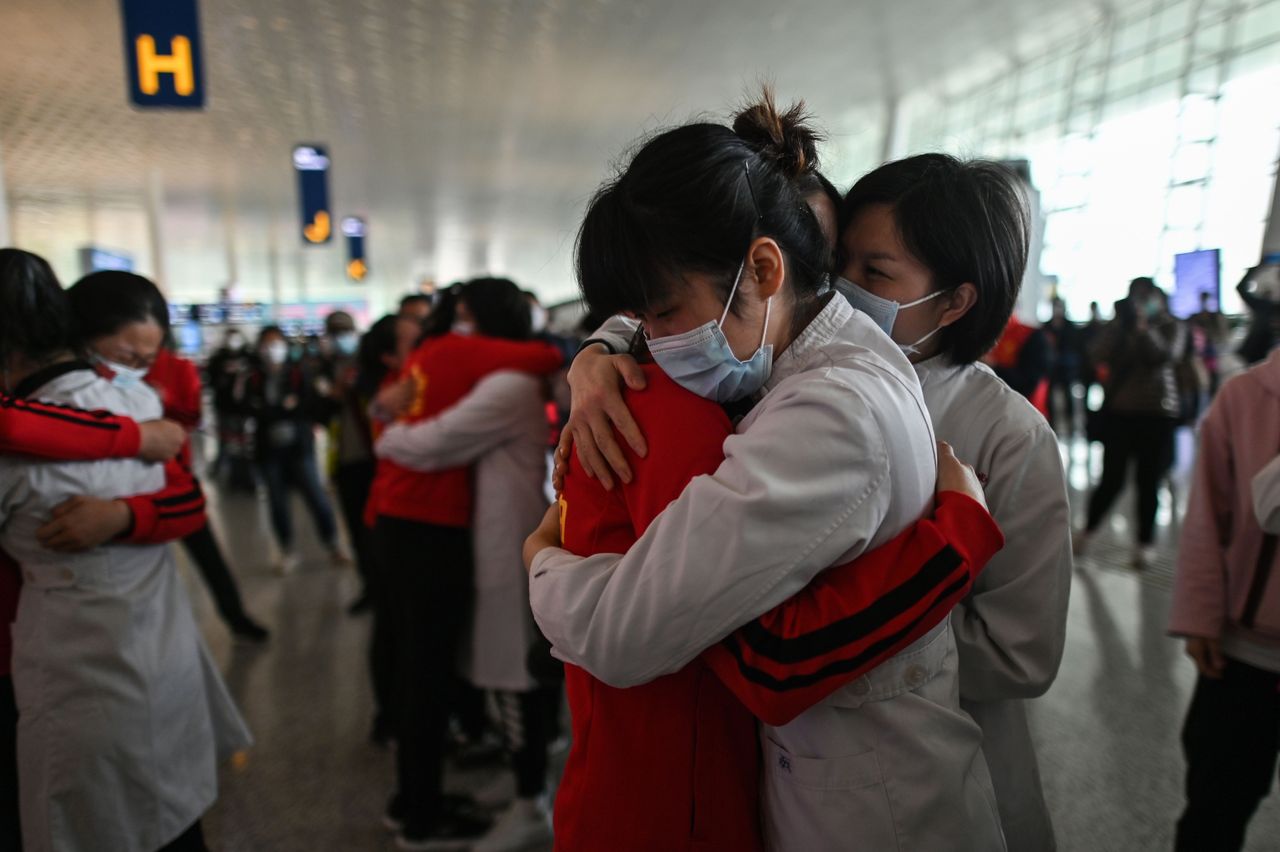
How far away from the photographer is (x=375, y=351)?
329 cm

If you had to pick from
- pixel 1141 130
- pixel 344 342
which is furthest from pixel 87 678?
pixel 1141 130

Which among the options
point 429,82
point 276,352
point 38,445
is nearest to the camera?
point 38,445

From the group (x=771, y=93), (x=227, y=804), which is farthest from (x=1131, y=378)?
(x=227, y=804)

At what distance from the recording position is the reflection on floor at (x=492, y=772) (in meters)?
2.23

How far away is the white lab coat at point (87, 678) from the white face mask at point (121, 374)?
3cm

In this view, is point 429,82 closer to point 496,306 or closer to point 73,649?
point 496,306

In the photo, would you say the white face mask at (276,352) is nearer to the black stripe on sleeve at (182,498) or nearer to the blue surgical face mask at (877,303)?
the black stripe on sleeve at (182,498)

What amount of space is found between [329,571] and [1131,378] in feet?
17.3

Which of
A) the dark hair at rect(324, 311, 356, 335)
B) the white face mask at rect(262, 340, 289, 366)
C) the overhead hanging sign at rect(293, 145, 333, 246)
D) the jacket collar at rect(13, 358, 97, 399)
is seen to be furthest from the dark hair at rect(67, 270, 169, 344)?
the overhead hanging sign at rect(293, 145, 333, 246)

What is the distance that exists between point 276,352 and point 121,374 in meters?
5.17

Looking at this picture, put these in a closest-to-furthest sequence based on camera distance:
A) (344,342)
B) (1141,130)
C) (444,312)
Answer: (444,312), (344,342), (1141,130)

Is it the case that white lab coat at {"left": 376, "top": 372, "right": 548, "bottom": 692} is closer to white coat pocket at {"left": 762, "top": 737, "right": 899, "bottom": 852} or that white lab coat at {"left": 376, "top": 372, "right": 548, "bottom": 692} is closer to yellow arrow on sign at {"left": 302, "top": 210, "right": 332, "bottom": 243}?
white coat pocket at {"left": 762, "top": 737, "right": 899, "bottom": 852}

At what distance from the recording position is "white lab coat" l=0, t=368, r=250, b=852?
4.97ft

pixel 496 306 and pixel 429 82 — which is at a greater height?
pixel 429 82
